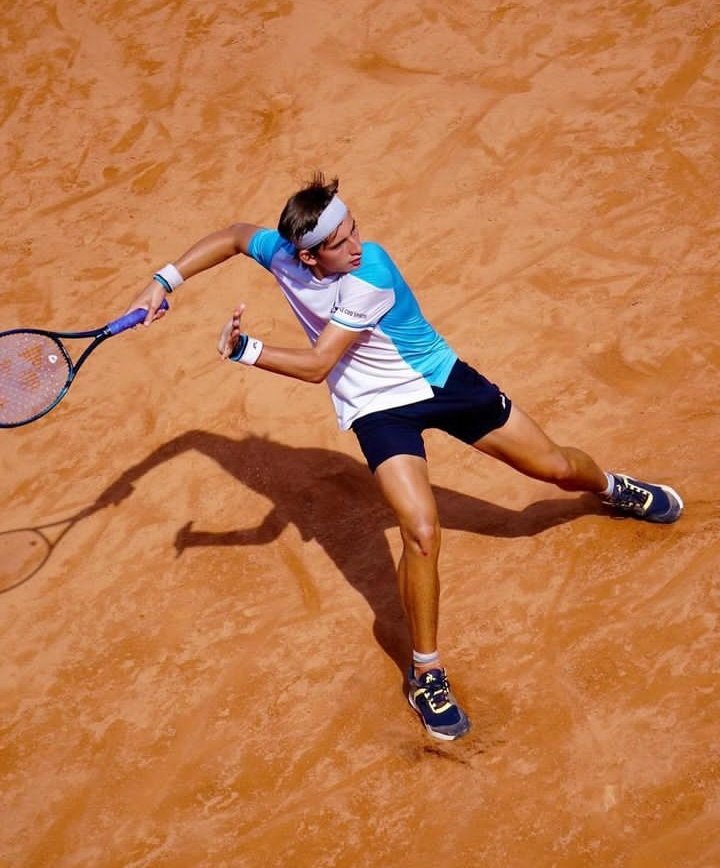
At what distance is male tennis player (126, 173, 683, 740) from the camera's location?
470cm

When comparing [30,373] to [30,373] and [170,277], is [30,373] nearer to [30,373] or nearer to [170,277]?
[30,373]

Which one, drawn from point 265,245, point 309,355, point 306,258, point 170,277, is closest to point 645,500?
point 309,355

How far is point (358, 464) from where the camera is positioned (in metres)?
6.80

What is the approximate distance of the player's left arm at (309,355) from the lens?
4.68m

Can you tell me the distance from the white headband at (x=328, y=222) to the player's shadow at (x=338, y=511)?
84.0 inches

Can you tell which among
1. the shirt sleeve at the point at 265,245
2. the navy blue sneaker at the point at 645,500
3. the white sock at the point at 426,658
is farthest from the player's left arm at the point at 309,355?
the navy blue sneaker at the point at 645,500

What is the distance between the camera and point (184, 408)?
7410 mm

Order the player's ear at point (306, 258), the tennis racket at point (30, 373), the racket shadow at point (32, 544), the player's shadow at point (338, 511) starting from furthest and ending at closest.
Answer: the racket shadow at point (32, 544)
the player's shadow at point (338, 511)
the tennis racket at point (30, 373)
the player's ear at point (306, 258)

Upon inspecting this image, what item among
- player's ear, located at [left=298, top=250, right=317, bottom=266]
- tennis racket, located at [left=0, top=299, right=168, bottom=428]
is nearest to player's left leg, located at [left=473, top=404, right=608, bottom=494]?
player's ear, located at [left=298, top=250, right=317, bottom=266]

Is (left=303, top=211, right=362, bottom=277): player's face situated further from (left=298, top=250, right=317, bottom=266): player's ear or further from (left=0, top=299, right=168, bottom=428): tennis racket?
(left=0, top=299, right=168, bottom=428): tennis racket

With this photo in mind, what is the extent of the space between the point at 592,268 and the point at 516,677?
135 inches

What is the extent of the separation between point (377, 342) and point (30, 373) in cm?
191

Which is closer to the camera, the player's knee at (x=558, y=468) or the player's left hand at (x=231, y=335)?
the player's left hand at (x=231, y=335)

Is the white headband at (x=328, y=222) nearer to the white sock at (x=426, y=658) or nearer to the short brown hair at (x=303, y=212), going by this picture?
the short brown hair at (x=303, y=212)
